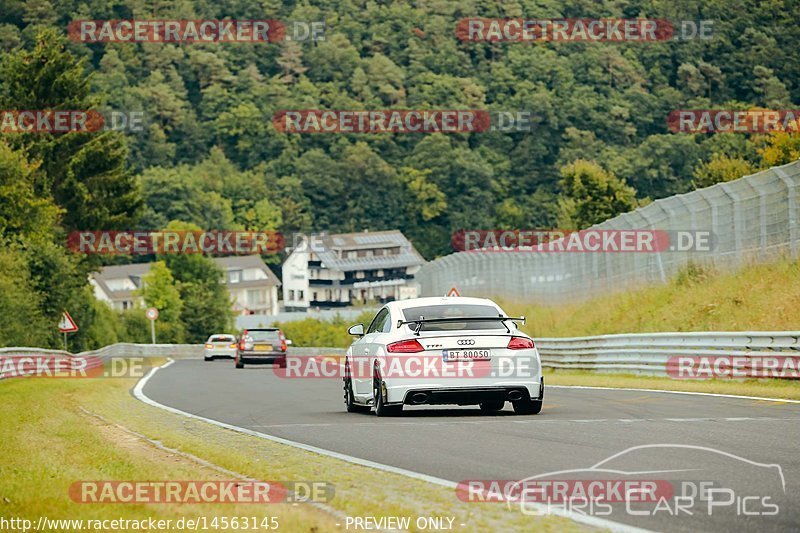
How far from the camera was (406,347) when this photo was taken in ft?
53.3

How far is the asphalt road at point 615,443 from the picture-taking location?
838 centimetres

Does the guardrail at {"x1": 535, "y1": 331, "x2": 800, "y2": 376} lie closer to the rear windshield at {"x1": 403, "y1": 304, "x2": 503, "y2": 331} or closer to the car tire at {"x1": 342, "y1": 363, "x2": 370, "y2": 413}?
the rear windshield at {"x1": 403, "y1": 304, "x2": 503, "y2": 331}

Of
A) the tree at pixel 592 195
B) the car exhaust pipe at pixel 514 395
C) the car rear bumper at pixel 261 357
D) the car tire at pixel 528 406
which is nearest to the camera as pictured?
the car exhaust pipe at pixel 514 395

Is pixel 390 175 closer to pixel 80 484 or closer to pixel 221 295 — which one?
pixel 221 295

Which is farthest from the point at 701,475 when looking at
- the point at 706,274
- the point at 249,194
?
the point at 249,194

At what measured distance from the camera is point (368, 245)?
175625 millimetres

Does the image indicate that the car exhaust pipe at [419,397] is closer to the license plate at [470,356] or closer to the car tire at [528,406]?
the license plate at [470,356]

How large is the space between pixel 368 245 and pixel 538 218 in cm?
2387

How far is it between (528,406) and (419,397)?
129 centimetres

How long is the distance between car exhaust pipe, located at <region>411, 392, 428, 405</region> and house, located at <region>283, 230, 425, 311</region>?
509 feet

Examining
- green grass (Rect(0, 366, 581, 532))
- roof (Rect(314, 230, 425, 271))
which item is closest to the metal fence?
green grass (Rect(0, 366, 581, 532))

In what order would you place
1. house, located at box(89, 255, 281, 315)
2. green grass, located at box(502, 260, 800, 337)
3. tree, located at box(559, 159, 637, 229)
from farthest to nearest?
house, located at box(89, 255, 281, 315), tree, located at box(559, 159, 637, 229), green grass, located at box(502, 260, 800, 337)

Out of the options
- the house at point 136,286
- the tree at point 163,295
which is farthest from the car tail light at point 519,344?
the house at point 136,286

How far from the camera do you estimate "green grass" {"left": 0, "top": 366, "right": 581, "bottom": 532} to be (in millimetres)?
8180
